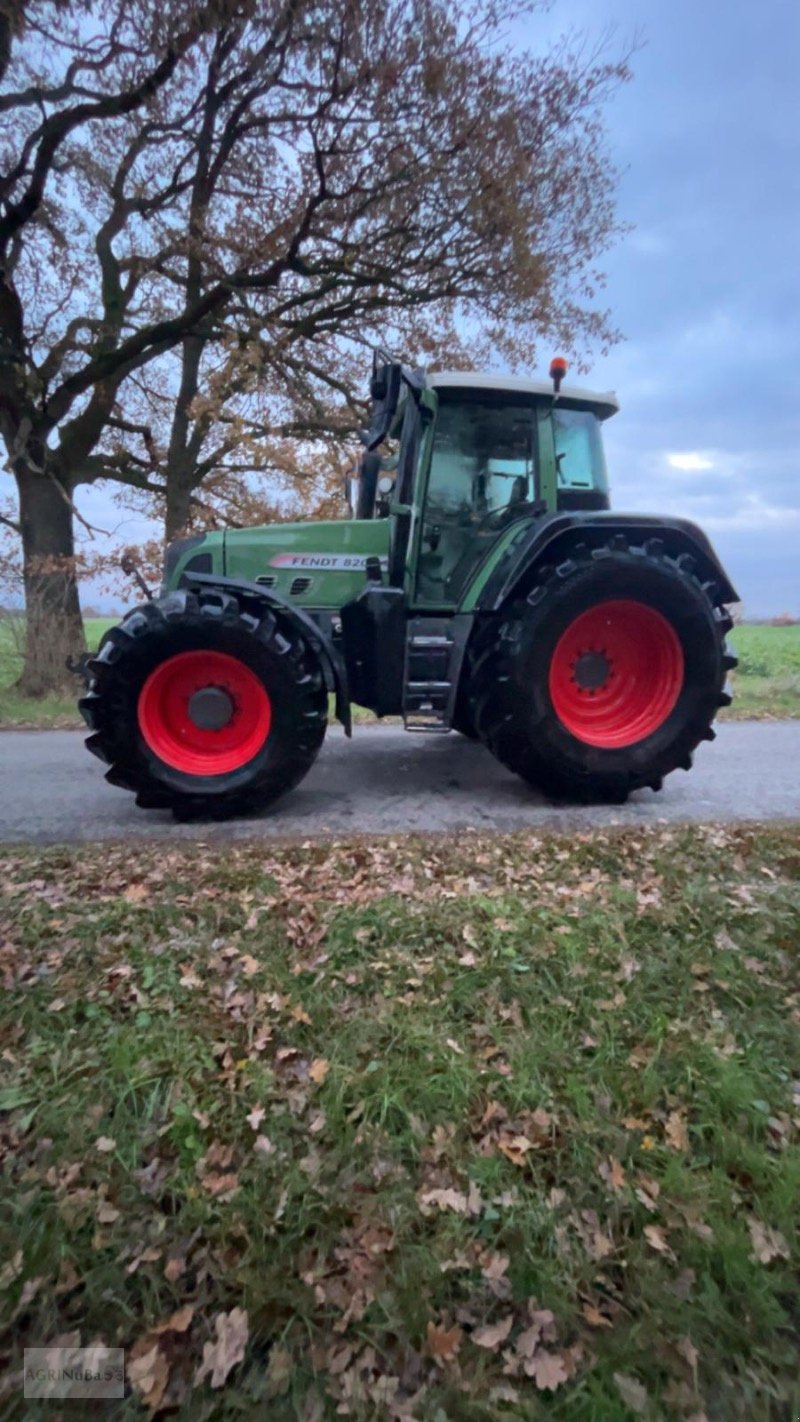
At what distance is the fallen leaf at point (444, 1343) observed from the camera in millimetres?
1770

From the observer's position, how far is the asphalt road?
4332mm

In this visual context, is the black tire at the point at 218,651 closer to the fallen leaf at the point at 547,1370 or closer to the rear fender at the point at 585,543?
the rear fender at the point at 585,543

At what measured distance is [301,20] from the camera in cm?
868

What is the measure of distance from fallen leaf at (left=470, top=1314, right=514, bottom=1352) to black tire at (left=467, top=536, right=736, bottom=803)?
123 inches

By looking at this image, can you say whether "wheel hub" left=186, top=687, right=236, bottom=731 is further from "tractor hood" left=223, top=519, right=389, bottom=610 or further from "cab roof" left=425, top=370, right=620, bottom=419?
"cab roof" left=425, top=370, right=620, bottom=419

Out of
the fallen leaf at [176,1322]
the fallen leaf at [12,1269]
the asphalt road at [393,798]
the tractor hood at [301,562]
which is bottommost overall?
the fallen leaf at [176,1322]

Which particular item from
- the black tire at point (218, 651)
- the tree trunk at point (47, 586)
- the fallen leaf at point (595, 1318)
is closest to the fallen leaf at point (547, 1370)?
the fallen leaf at point (595, 1318)

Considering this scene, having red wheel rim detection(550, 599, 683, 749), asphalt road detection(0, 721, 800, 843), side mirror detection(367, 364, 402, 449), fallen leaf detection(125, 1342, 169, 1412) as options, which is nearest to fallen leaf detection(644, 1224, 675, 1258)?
fallen leaf detection(125, 1342, 169, 1412)

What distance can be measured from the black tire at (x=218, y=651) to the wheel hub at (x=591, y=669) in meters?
1.54

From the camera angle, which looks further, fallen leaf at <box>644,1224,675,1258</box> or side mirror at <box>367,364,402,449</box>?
side mirror at <box>367,364,402,449</box>

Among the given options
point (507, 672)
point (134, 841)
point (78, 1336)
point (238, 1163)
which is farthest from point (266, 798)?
point (78, 1336)

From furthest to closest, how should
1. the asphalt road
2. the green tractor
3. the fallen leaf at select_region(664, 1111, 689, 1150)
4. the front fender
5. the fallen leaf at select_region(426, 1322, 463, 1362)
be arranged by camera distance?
1. the front fender
2. the green tractor
3. the asphalt road
4. the fallen leaf at select_region(664, 1111, 689, 1150)
5. the fallen leaf at select_region(426, 1322, 463, 1362)

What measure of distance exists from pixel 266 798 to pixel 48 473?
815 cm

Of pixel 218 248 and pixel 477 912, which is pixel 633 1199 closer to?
pixel 477 912
